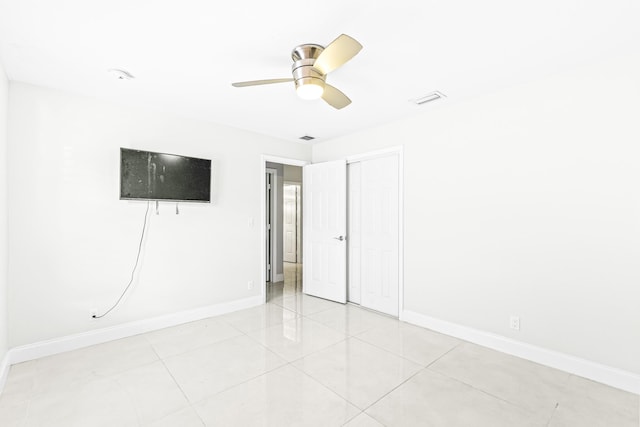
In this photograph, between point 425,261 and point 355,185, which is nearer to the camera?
point 425,261

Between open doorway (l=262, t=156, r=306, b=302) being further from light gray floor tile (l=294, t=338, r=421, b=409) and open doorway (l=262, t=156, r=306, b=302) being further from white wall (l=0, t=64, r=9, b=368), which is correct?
white wall (l=0, t=64, r=9, b=368)

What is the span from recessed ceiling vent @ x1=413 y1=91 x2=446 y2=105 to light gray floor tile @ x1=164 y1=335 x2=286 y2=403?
2851 mm

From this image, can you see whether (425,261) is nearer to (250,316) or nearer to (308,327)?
(308,327)

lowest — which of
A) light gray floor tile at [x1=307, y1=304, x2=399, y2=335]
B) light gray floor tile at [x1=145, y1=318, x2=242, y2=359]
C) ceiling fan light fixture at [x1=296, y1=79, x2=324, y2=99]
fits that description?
light gray floor tile at [x1=145, y1=318, x2=242, y2=359]

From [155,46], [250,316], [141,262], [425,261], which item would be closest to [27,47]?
[155,46]

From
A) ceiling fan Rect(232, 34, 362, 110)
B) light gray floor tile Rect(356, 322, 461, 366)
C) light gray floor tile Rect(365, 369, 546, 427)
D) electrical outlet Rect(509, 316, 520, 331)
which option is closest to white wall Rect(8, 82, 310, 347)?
ceiling fan Rect(232, 34, 362, 110)

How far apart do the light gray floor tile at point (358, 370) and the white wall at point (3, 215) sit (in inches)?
94.1

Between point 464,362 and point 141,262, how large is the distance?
3377 millimetres

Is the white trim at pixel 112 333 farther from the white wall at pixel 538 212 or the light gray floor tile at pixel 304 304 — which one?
the white wall at pixel 538 212

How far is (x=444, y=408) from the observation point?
1.95 meters

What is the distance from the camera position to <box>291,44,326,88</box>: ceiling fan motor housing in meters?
2.02

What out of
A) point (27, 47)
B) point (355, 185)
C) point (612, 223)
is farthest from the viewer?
point (355, 185)

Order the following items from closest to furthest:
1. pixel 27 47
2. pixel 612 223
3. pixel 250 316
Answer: pixel 27 47 → pixel 612 223 → pixel 250 316

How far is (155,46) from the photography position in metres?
2.06
